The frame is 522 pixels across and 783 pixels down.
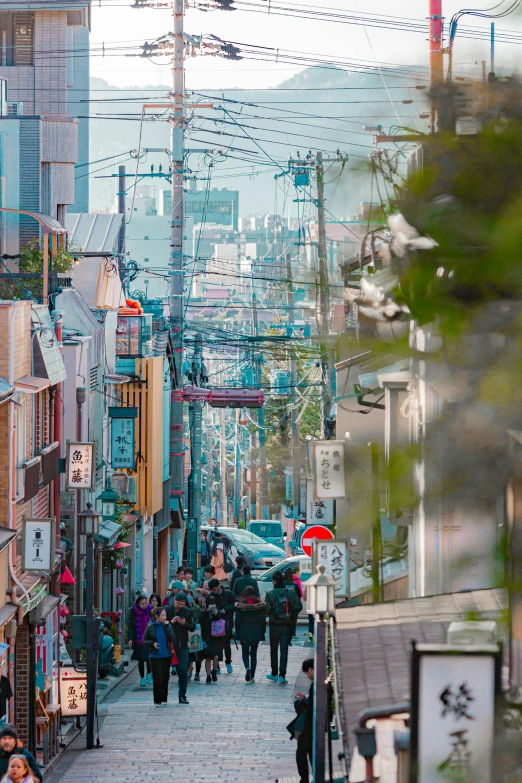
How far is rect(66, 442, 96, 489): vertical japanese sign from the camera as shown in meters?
19.0

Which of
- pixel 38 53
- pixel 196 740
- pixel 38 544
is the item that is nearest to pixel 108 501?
pixel 38 544

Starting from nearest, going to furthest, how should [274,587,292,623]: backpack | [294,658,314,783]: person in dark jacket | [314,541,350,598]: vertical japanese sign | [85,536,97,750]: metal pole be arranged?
1. [294,658,314,783]: person in dark jacket
2. [85,536,97,750]: metal pole
3. [314,541,350,598]: vertical japanese sign
4. [274,587,292,623]: backpack

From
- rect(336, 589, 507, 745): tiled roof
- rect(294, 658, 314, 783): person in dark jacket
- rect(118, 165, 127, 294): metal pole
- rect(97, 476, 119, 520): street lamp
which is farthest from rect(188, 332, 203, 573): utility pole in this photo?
rect(336, 589, 507, 745): tiled roof

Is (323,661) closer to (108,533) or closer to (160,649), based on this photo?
(160,649)

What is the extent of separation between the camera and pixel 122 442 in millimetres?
30062

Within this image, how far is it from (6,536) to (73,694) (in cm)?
281

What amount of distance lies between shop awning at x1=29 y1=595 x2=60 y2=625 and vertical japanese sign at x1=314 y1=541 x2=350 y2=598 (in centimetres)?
406

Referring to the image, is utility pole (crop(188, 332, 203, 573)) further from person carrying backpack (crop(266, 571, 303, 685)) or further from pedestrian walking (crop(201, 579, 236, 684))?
person carrying backpack (crop(266, 571, 303, 685))

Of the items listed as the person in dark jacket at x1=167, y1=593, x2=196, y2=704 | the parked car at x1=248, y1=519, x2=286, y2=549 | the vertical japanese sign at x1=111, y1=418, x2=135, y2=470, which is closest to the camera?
the person in dark jacket at x1=167, y1=593, x2=196, y2=704

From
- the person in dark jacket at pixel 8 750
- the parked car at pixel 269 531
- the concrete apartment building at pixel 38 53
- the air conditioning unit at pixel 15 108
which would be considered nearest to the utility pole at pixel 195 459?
the concrete apartment building at pixel 38 53

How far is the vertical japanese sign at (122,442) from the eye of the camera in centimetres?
2988

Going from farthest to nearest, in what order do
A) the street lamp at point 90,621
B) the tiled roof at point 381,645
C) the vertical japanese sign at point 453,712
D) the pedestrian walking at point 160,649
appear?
the pedestrian walking at point 160,649 → the street lamp at point 90,621 → the tiled roof at point 381,645 → the vertical japanese sign at point 453,712

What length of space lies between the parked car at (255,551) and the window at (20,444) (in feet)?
85.2

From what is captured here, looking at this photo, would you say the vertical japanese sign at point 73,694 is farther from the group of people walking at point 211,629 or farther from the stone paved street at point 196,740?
the group of people walking at point 211,629
